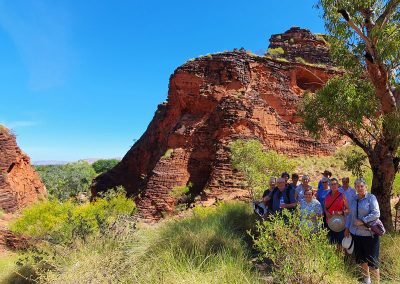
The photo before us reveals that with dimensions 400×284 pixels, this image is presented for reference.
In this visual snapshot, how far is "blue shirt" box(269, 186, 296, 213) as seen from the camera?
7438 mm

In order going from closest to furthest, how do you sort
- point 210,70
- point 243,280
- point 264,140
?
point 243,280 < point 264,140 < point 210,70

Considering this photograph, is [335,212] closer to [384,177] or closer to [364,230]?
[364,230]

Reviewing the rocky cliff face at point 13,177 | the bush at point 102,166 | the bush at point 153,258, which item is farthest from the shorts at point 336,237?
the bush at point 102,166

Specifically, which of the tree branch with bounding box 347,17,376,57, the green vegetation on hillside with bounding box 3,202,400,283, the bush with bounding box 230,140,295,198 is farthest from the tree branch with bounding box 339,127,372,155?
the bush with bounding box 230,140,295,198

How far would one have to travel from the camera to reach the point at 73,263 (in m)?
5.60

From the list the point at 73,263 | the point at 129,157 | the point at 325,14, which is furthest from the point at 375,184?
the point at 129,157

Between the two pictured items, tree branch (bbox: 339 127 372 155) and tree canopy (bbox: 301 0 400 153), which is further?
tree branch (bbox: 339 127 372 155)

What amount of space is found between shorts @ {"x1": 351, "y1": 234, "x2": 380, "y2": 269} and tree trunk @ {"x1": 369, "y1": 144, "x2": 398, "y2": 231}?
321 cm

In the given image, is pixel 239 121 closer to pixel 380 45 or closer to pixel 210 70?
pixel 210 70

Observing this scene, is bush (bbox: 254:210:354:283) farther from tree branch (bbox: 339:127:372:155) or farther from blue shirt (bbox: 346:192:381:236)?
tree branch (bbox: 339:127:372:155)

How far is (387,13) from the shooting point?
25.7 feet

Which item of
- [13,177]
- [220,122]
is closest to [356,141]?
[220,122]

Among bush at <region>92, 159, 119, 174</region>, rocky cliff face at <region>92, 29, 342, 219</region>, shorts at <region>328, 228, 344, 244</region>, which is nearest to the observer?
shorts at <region>328, 228, 344, 244</region>

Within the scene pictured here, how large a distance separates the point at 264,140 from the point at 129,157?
1973cm
